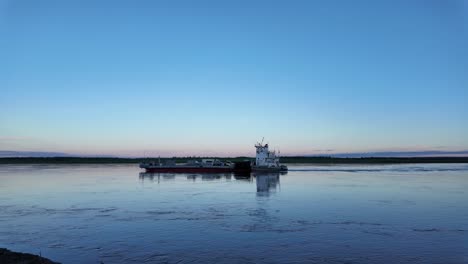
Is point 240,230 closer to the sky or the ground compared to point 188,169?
closer to the ground

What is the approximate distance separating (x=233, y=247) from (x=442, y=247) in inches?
339

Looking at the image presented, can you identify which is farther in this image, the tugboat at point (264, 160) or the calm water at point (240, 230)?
the tugboat at point (264, 160)

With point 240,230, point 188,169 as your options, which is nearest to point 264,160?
point 188,169

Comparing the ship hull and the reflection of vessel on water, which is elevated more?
the ship hull

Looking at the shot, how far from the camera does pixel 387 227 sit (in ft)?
69.9

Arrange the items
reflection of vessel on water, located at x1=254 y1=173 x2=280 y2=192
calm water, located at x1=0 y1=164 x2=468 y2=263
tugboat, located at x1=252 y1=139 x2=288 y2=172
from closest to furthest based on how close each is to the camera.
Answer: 1. calm water, located at x1=0 y1=164 x2=468 y2=263
2. reflection of vessel on water, located at x1=254 y1=173 x2=280 y2=192
3. tugboat, located at x1=252 y1=139 x2=288 y2=172

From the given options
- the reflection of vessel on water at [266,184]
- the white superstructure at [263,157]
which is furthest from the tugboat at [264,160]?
the reflection of vessel on water at [266,184]

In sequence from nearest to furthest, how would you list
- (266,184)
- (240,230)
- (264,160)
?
(240,230) → (266,184) → (264,160)

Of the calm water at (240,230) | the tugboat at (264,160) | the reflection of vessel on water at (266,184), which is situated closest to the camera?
the calm water at (240,230)

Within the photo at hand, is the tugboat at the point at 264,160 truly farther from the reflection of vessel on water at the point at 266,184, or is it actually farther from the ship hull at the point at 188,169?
the reflection of vessel on water at the point at 266,184

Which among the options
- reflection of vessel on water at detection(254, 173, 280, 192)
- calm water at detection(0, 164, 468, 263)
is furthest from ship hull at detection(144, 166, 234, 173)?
calm water at detection(0, 164, 468, 263)

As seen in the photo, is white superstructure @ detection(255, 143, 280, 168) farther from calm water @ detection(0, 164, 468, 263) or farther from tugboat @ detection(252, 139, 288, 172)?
calm water @ detection(0, 164, 468, 263)

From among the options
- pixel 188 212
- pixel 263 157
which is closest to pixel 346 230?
pixel 188 212

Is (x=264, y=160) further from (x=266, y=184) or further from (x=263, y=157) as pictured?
(x=266, y=184)
